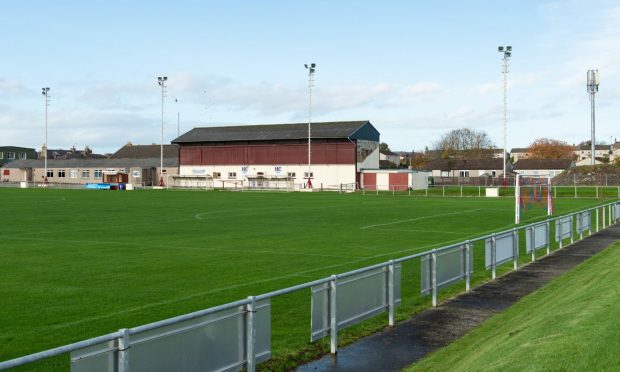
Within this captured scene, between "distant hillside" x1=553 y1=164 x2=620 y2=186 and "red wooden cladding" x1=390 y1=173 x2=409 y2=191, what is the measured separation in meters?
25.3

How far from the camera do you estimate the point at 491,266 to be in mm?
16453

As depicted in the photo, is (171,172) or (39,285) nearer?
(39,285)

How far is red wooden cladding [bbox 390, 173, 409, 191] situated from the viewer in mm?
88500

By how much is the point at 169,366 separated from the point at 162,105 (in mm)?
93645

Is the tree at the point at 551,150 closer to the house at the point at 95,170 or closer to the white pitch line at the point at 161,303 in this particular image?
the house at the point at 95,170

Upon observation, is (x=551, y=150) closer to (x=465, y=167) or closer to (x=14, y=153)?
(x=465, y=167)

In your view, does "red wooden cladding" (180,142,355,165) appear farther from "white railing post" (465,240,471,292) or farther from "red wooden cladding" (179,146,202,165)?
"white railing post" (465,240,471,292)

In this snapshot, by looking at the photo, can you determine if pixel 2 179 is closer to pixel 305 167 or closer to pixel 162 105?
pixel 162 105

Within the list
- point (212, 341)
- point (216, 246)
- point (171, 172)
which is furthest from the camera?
point (171, 172)

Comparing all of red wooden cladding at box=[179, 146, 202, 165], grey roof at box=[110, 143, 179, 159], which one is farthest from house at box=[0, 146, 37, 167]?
red wooden cladding at box=[179, 146, 202, 165]

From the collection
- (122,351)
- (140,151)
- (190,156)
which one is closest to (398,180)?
(190,156)

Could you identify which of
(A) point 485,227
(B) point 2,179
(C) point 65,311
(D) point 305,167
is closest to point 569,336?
(C) point 65,311

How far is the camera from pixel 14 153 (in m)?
174

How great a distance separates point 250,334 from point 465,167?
145393 mm
